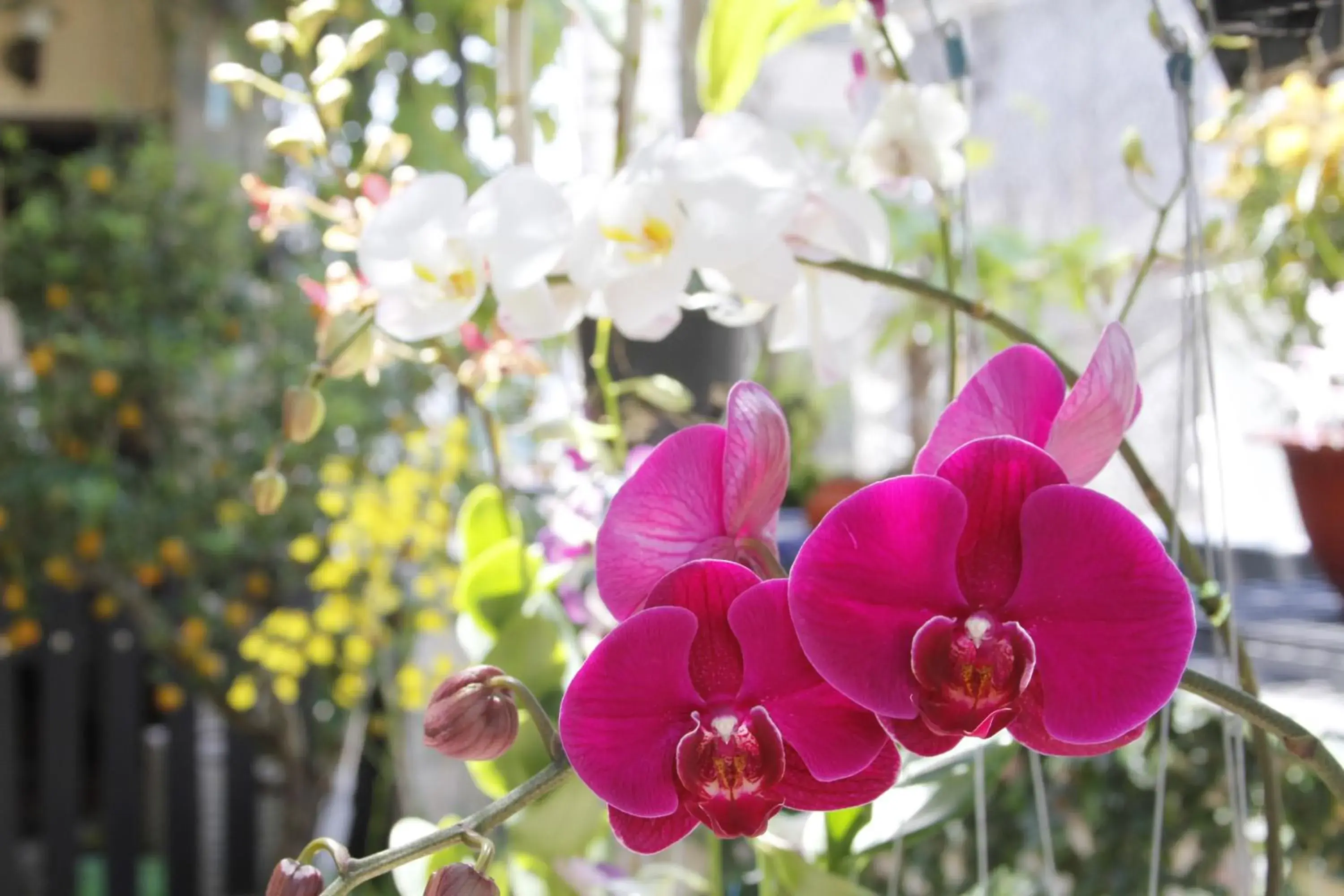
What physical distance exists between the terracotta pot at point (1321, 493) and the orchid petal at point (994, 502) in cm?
59

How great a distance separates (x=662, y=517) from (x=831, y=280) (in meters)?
0.20

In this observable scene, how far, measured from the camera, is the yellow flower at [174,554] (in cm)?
218

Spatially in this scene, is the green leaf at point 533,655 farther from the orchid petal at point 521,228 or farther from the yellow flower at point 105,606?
the yellow flower at point 105,606

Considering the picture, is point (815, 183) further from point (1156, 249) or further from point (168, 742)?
point (168, 742)

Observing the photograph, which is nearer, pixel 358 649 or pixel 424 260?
pixel 424 260

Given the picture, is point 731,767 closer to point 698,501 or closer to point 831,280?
point 698,501

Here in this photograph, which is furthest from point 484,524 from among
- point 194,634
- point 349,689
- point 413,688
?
point 194,634

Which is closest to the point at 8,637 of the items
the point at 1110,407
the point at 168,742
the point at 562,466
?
the point at 168,742

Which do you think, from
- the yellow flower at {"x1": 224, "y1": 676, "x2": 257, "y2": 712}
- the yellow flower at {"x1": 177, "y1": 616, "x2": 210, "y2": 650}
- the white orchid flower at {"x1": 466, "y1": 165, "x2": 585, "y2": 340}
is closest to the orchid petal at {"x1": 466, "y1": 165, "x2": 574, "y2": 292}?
the white orchid flower at {"x1": 466, "y1": 165, "x2": 585, "y2": 340}

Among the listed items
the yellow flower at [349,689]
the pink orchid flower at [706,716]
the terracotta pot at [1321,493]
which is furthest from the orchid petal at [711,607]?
the yellow flower at [349,689]

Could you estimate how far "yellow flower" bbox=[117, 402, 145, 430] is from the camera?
7.47 ft

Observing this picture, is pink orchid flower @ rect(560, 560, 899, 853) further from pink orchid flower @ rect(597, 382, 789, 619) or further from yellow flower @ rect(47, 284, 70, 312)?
yellow flower @ rect(47, 284, 70, 312)

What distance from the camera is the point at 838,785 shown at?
0.73 feet

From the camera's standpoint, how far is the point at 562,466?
53cm
